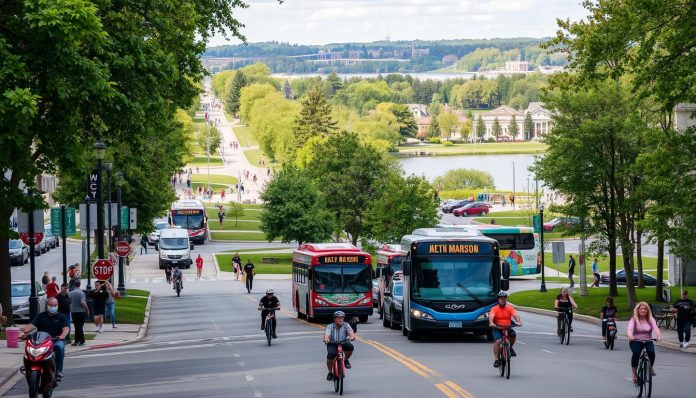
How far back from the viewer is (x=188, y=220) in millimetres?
102125

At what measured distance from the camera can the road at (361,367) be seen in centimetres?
2291

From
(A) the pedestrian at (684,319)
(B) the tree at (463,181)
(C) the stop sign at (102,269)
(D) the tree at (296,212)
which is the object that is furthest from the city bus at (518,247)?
(B) the tree at (463,181)

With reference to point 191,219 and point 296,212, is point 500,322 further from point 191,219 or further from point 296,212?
point 191,219

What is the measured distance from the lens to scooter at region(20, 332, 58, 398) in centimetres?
2173

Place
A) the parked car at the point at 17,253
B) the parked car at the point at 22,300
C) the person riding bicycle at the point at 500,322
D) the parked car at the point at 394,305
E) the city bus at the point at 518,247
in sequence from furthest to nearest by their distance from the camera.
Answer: the parked car at the point at 17,253
the city bus at the point at 518,247
the parked car at the point at 22,300
the parked car at the point at 394,305
the person riding bicycle at the point at 500,322

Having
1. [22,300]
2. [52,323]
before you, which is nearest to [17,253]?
[22,300]

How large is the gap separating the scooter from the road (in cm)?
166

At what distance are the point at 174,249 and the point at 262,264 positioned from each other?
253 inches

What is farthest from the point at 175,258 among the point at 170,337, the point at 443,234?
the point at 443,234

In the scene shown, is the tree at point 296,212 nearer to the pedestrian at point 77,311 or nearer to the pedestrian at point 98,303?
the pedestrian at point 98,303

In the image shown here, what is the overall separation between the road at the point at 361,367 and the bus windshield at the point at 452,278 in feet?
4.43

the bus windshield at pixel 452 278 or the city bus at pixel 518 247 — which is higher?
the bus windshield at pixel 452 278

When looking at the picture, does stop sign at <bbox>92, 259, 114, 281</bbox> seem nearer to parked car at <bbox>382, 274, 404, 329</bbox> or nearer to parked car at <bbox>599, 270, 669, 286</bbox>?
parked car at <bbox>382, 274, 404, 329</bbox>

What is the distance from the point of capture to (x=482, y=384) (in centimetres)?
2300
